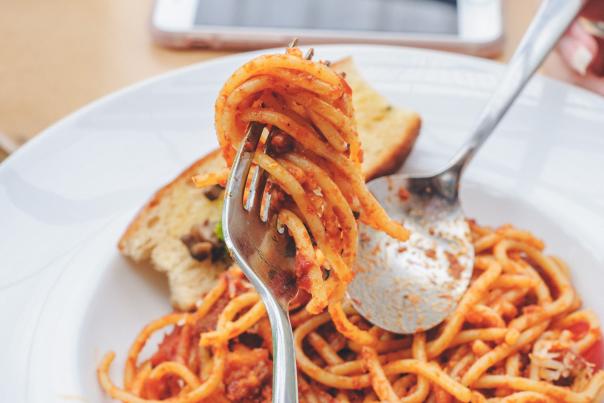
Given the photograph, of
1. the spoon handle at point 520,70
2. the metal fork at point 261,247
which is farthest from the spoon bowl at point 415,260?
the metal fork at point 261,247

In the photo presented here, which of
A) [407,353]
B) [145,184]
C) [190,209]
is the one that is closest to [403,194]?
[407,353]

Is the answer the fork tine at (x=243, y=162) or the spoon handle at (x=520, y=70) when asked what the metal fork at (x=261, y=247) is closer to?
the fork tine at (x=243, y=162)

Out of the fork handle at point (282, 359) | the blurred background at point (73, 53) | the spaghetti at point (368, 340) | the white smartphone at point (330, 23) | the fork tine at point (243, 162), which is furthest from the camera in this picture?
the white smartphone at point (330, 23)

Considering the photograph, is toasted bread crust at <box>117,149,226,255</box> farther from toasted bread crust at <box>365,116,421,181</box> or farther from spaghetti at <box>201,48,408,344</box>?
spaghetti at <box>201,48,408,344</box>

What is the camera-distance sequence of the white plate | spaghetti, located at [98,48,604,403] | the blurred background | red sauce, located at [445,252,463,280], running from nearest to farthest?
spaghetti, located at [98,48,604,403] < the white plate < red sauce, located at [445,252,463,280] < the blurred background

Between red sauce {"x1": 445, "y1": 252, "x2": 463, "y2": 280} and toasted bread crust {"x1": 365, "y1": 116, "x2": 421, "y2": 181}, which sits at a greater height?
toasted bread crust {"x1": 365, "y1": 116, "x2": 421, "y2": 181}

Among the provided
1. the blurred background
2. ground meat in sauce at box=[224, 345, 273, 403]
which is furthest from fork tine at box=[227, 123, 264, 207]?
the blurred background

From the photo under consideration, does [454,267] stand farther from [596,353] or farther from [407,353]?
[596,353]
